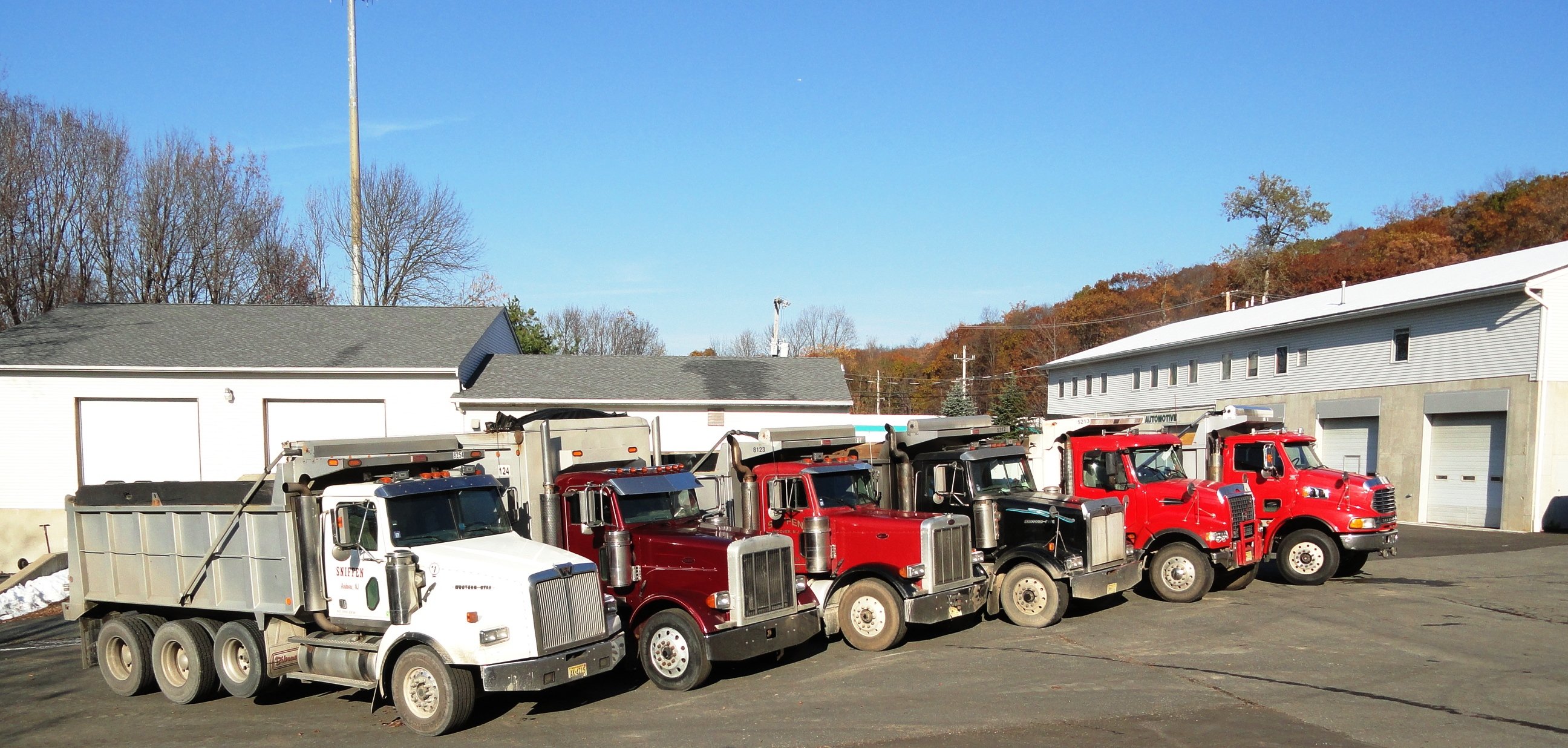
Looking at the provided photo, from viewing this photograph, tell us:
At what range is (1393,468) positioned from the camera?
27.5 meters

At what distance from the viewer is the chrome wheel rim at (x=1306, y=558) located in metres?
16.2

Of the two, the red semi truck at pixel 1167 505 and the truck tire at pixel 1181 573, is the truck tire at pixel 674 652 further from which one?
the truck tire at pixel 1181 573

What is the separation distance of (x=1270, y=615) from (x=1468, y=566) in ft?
24.6

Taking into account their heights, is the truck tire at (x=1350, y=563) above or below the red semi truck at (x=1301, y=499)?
below

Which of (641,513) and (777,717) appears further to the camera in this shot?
(641,513)

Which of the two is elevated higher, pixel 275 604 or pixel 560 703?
pixel 275 604

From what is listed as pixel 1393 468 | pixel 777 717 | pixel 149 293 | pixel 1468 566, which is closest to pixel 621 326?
pixel 149 293

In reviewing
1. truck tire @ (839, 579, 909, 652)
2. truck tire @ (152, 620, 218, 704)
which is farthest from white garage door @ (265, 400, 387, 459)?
truck tire @ (839, 579, 909, 652)

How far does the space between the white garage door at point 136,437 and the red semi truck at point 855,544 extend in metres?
17.3

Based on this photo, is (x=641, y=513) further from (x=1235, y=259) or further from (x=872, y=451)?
(x=1235, y=259)

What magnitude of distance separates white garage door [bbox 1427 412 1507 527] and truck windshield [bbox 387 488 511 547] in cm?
2478

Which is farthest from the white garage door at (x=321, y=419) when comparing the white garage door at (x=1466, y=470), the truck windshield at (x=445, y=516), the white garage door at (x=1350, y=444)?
the white garage door at (x=1466, y=470)

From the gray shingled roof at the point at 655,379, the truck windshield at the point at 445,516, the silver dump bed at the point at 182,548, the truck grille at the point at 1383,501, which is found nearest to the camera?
the truck windshield at the point at 445,516

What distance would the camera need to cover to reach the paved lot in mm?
8523
